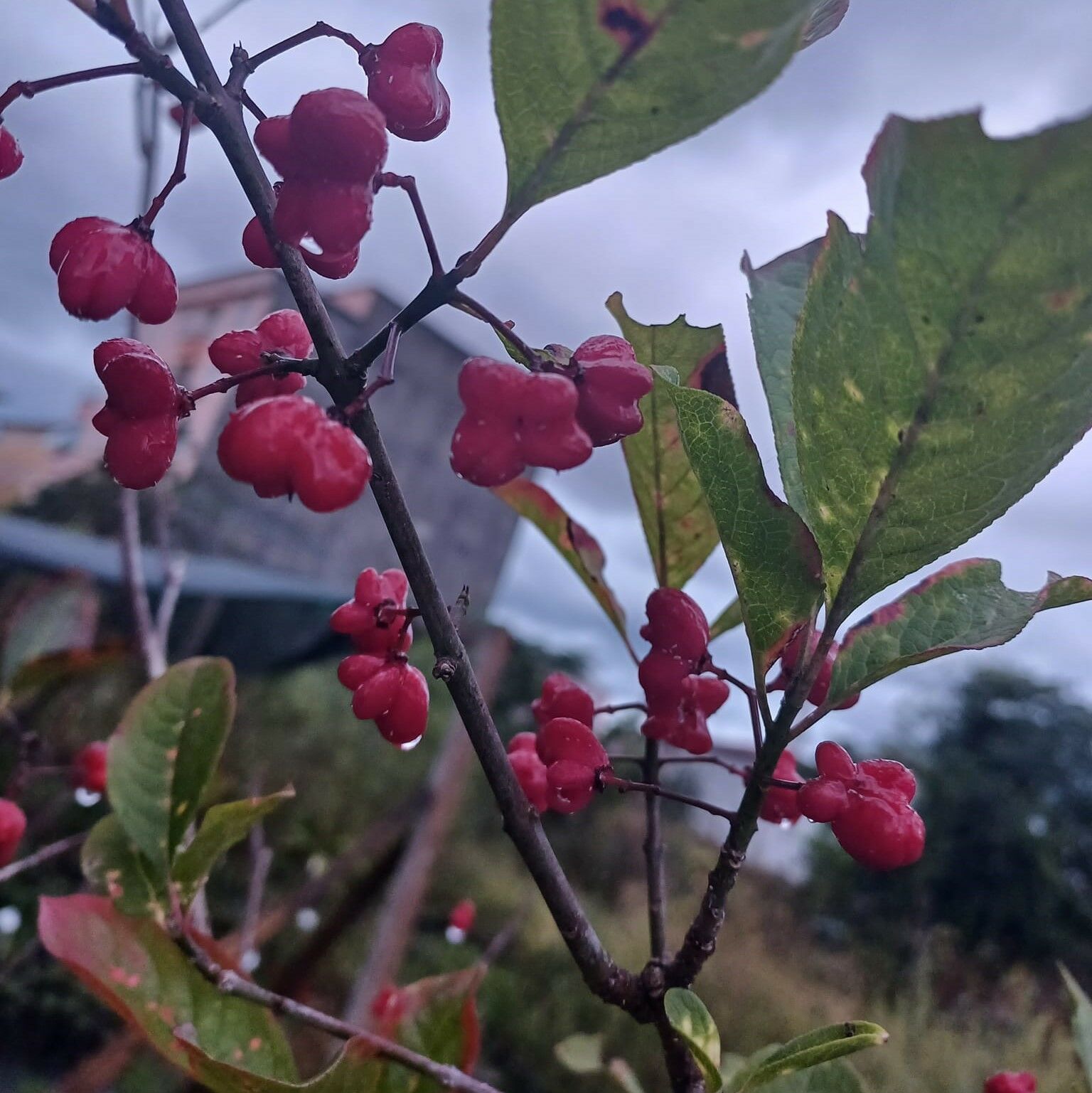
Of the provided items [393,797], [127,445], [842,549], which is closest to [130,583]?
[127,445]

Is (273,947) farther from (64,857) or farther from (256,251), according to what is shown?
(256,251)

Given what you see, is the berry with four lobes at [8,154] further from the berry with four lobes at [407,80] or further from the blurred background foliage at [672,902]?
the blurred background foliage at [672,902]

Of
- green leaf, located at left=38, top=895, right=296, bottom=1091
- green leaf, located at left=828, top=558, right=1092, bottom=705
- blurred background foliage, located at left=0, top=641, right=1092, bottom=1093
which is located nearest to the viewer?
green leaf, located at left=828, top=558, right=1092, bottom=705

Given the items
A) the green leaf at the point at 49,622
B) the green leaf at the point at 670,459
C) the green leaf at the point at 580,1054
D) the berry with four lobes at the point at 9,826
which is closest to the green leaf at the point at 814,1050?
the green leaf at the point at 670,459

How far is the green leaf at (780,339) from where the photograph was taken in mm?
407

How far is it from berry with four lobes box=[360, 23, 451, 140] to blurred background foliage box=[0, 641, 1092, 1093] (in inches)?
81.7

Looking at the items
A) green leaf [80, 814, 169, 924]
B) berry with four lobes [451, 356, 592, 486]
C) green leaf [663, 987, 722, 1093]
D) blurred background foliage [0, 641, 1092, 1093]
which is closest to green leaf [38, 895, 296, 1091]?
green leaf [80, 814, 169, 924]

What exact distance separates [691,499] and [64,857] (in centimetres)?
434

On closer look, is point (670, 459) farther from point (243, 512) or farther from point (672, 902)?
point (243, 512)

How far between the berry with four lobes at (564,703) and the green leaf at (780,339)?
17 centimetres

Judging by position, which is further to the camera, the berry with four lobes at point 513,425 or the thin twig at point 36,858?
the thin twig at point 36,858

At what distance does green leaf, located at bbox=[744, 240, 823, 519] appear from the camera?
1.33 ft

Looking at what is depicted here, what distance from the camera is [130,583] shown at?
3.73ft

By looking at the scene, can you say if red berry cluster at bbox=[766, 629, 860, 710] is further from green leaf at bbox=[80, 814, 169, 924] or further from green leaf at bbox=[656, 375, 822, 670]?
green leaf at bbox=[80, 814, 169, 924]
